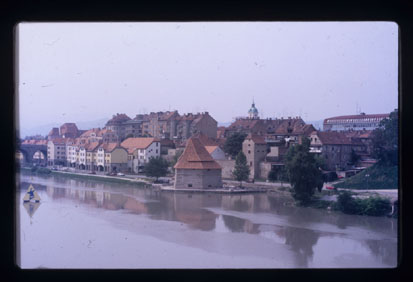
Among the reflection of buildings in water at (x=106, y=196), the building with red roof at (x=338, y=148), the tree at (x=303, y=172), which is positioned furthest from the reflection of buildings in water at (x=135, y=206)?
the building with red roof at (x=338, y=148)

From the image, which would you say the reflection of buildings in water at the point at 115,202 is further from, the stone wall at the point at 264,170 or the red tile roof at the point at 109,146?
the stone wall at the point at 264,170

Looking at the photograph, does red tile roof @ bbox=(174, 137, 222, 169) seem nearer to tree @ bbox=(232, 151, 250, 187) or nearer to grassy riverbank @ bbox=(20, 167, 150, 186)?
tree @ bbox=(232, 151, 250, 187)

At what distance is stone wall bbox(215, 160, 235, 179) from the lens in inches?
182

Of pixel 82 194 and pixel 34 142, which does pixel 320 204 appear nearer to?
pixel 82 194

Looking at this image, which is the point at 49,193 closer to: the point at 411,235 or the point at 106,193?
the point at 106,193

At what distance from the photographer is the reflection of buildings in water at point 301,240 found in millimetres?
3363

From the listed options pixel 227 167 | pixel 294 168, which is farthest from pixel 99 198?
pixel 294 168

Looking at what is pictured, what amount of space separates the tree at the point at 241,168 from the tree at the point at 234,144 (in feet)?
0.24

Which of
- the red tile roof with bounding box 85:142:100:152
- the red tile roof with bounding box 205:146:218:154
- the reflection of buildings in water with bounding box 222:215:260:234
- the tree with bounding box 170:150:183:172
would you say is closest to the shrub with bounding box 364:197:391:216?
the reflection of buildings in water with bounding box 222:215:260:234

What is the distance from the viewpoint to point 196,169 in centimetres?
469

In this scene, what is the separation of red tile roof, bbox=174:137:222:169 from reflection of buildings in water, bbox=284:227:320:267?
1.15m

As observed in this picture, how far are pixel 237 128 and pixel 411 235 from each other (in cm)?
254

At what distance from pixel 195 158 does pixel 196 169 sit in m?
0.17
